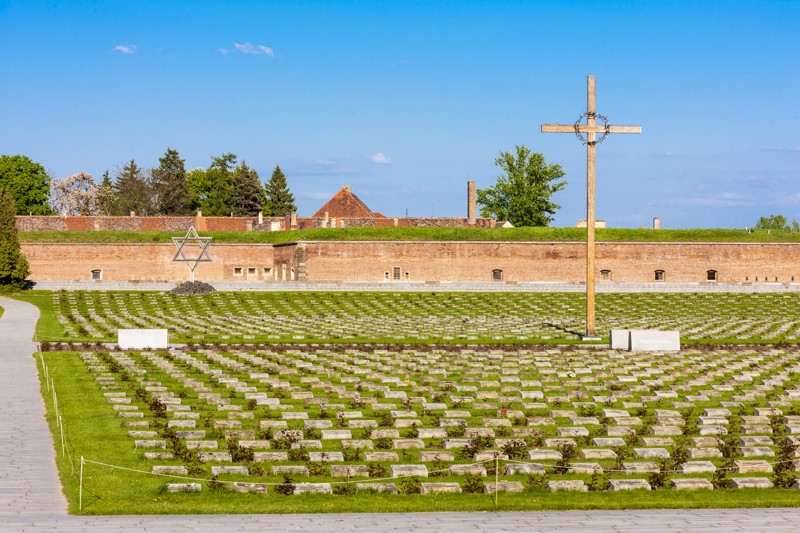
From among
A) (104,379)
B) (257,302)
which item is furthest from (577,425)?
(257,302)

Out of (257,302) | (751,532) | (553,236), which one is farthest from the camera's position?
(553,236)

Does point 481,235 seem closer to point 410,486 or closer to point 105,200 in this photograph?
point 410,486

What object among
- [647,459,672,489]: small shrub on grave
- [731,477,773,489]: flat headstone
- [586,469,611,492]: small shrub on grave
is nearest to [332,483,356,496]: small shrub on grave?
[586,469,611,492]: small shrub on grave

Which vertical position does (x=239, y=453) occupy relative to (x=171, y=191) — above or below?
below

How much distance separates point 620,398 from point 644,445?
4.15 metres

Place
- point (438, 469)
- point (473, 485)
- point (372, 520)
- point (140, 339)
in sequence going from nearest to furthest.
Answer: point (372, 520) → point (473, 485) → point (438, 469) → point (140, 339)

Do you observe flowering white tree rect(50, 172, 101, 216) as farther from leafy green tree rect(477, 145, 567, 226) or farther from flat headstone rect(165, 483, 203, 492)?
flat headstone rect(165, 483, 203, 492)

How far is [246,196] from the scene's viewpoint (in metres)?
89.6

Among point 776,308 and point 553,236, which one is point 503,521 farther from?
point 553,236

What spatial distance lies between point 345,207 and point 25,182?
28522 millimetres

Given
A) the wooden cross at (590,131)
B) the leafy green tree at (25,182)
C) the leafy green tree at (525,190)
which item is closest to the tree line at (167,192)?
the leafy green tree at (25,182)

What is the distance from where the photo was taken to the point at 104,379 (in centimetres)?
2150

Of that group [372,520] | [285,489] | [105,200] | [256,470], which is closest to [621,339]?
[256,470]

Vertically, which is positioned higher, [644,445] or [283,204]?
[283,204]
